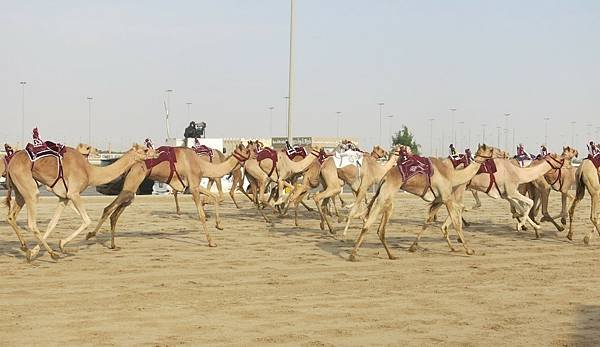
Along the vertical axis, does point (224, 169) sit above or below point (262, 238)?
above

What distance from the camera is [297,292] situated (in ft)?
38.5

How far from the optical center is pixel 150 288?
1188 cm

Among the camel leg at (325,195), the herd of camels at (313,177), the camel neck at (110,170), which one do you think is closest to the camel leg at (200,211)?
the herd of camels at (313,177)

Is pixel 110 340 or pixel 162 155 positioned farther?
pixel 162 155

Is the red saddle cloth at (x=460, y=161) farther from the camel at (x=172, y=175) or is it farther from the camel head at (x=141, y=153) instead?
the camel head at (x=141, y=153)

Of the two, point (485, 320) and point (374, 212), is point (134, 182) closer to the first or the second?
point (374, 212)

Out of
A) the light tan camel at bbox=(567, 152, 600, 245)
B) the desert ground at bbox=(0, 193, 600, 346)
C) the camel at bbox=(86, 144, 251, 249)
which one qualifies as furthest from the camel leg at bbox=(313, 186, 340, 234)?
the light tan camel at bbox=(567, 152, 600, 245)

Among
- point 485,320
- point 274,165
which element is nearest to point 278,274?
point 485,320

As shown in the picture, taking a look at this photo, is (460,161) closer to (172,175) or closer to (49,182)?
(172,175)

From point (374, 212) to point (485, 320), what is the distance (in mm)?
4920

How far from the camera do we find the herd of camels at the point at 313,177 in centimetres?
1482

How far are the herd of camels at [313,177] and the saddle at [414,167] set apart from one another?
0.02 meters

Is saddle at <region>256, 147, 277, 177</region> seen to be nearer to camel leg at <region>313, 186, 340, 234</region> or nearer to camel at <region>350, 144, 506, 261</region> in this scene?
camel leg at <region>313, 186, 340, 234</region>

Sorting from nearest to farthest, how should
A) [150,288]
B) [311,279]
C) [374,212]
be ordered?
[150,288], [311,279], [374,212]
